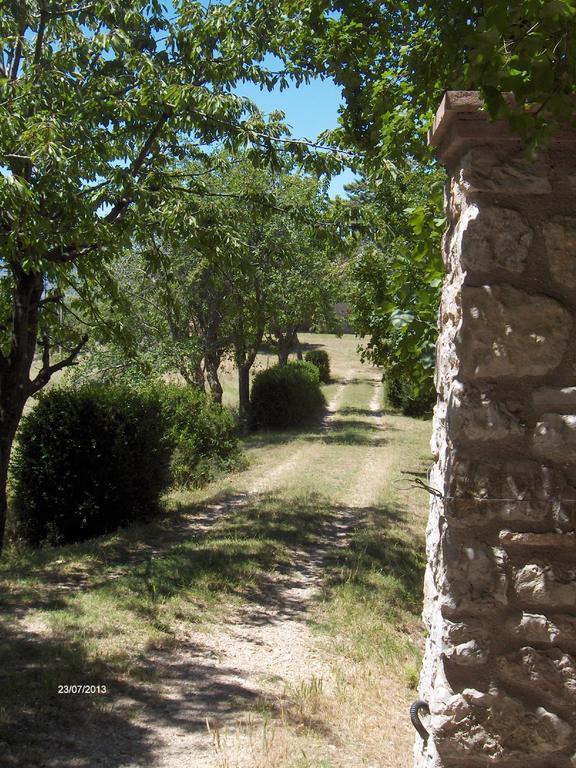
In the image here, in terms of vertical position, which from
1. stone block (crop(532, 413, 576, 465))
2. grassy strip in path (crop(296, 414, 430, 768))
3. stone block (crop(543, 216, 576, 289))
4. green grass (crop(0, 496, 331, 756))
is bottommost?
grassy strip in path (crop(296, 414, 430, 768))

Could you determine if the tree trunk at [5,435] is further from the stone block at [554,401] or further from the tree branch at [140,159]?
the stone block at [554,401]

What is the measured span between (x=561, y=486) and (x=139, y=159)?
686cm

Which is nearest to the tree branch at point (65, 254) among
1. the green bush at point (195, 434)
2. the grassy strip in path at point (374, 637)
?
the grassy strip in path at point (374, 637)

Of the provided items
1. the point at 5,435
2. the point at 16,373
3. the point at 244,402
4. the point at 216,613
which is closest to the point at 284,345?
the point at 244,402

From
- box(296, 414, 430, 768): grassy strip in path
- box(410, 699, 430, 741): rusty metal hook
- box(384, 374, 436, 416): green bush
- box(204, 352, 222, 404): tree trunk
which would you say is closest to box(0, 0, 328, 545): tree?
box(296, 414, 430, 768): grassy strip in path

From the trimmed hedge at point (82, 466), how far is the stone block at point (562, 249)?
731 centimetres

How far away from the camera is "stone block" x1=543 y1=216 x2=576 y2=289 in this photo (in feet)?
7.68

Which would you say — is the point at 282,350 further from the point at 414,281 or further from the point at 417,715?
the point at 417,715

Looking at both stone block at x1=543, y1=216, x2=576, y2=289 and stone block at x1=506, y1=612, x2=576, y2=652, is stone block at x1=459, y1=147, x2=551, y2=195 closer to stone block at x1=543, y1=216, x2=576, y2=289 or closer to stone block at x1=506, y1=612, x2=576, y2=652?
stone block at x1=543, y1=216, x2=576, y2=289

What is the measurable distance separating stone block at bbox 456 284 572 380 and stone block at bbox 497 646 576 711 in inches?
35.0

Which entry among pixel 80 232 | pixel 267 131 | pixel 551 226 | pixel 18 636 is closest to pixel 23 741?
pixel 18 636

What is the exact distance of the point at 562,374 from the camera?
7.69 ft

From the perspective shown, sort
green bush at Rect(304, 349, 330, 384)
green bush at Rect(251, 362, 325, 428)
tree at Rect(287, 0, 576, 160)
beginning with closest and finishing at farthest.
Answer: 1. tree at Rect(287, 0, 576, 160)
2. green bush at Rect(251, 362, 325, 428)
3. green bush at Rect(304, 349, 330, 384)

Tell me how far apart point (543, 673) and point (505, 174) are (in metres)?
1.60
